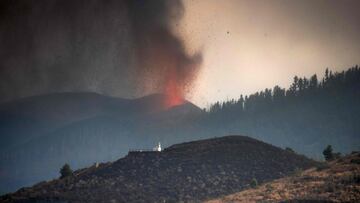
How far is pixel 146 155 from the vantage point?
217 ft

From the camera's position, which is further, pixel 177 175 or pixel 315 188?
pixel 177 175

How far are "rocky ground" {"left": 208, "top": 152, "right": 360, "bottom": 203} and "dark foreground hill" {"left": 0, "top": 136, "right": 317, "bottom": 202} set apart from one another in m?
5.42

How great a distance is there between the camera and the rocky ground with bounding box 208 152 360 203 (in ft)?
131

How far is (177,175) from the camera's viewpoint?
58.3 meters

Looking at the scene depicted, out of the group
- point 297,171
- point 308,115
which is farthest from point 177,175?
point 308,115

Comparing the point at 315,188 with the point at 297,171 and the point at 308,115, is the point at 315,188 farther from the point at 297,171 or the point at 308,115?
the point at 308,115

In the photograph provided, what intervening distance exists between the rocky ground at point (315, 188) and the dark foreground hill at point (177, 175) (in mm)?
5422

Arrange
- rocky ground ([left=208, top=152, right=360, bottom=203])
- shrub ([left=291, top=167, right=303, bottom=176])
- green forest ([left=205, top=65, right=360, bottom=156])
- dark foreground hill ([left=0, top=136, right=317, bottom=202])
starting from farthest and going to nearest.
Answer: green forest ([left=205, top=65, right=360, bottom=156])
shrub ([left=291, top=167, right=303, bottom=176])
dark foreground hill ([left=0, top=136, right=317, bottom=202])
rocky ground ([left=208, top=152, right=360, bottom=203])

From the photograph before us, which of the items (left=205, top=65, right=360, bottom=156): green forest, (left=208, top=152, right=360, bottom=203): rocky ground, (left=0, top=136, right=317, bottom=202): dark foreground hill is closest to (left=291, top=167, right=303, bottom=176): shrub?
(left=208, top=152, right=360, bottom=203): rocky ground

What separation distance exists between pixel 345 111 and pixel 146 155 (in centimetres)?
11883

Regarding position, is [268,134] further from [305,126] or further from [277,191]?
[277,191]

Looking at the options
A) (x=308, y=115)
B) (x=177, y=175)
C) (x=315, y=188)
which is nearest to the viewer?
(x=315, y=188)

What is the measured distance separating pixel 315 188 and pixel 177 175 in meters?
20.4

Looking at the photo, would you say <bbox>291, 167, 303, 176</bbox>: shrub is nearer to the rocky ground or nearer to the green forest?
the rocky ground
